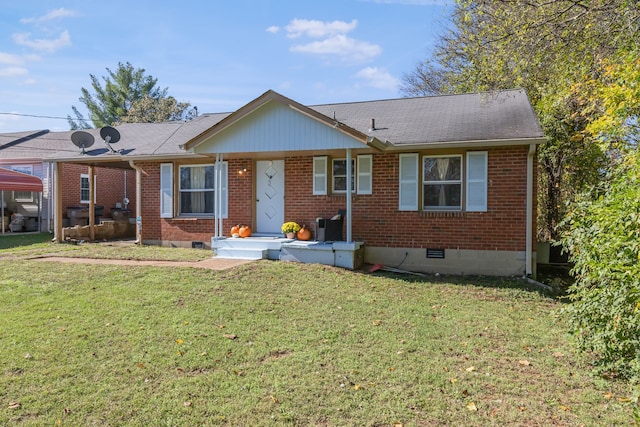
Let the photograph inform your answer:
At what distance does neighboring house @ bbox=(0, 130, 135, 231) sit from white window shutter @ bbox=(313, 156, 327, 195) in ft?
37.4

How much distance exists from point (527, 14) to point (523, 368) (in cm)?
656

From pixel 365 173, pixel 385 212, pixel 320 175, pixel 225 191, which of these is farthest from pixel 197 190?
pixel 385 212

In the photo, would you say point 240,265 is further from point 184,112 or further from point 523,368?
point 184,112

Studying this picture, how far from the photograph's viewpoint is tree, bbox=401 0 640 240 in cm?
725

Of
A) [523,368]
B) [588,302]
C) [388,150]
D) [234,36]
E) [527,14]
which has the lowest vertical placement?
[523,368]

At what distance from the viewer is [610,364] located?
3979 millimetres

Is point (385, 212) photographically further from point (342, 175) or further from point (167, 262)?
point (167, 262)

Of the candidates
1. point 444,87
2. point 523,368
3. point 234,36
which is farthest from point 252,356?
point 444,87

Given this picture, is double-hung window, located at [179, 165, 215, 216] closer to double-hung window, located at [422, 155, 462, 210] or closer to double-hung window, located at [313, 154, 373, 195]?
double-hung window, located at [313, 154, 373, 195]

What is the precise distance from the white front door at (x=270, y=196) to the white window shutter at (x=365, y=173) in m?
2.15

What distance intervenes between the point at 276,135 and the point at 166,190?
14.4 ft

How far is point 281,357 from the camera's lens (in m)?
4.43

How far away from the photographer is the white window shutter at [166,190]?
39.6ft

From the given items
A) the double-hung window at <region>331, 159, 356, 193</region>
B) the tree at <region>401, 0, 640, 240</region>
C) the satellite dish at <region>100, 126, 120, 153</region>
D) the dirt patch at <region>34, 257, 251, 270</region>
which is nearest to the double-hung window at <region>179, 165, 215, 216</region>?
the dirt patch at <region>34, 257, 251, 270</region>
